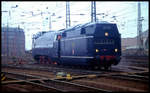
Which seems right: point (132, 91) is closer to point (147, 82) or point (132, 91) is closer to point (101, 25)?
point (147, 82)

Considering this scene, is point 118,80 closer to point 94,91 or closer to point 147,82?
point 147,82

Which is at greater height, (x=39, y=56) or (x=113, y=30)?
(x=113, y=30)

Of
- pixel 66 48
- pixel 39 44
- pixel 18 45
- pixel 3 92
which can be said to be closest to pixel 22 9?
pixel 39 44

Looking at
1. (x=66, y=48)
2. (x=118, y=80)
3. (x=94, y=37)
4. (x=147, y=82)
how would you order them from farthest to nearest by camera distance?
(x=66, y=48), (x=94, y=37), (x=118, y=80), (x=147, y=82)

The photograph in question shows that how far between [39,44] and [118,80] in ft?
52.7

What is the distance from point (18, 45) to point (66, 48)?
25865 mm

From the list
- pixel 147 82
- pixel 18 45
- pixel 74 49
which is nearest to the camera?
pixel 147 82

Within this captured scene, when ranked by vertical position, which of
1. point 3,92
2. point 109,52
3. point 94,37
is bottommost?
point 3,92

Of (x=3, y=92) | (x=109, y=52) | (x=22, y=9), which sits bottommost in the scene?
(x=3, y=92)

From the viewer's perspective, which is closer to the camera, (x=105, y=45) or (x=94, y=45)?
(x=94, y=45)

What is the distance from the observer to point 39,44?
83.3 feet

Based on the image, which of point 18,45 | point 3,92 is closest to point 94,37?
point 3,92

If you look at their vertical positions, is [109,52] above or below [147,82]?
above

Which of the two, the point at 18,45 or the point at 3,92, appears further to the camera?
the point at 18,45
